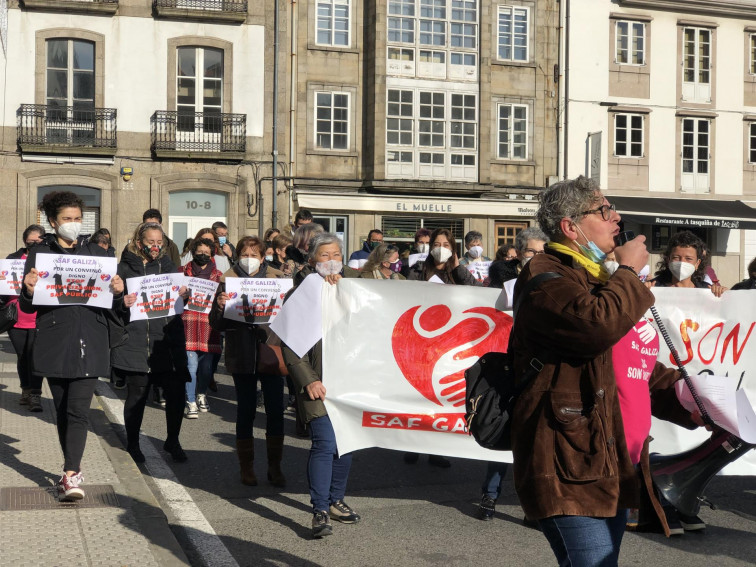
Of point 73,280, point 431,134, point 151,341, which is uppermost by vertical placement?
point 431,134

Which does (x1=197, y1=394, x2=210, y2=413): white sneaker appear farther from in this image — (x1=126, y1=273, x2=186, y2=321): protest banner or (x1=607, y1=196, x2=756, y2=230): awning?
(x1=607, y1=196, x2=756, y2=230): awning

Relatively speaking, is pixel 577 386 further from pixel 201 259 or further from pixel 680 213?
pixel 680 213

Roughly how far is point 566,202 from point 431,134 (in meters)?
27.6

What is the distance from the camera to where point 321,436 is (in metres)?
6.12

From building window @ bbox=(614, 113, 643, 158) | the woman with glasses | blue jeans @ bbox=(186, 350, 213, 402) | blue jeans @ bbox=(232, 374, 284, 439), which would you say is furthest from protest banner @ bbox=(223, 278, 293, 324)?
building window @ bbox=(614, 113, 643, 158)

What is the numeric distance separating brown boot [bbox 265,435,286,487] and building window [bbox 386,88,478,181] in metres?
22.9

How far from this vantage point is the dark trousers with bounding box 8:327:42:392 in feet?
33.2

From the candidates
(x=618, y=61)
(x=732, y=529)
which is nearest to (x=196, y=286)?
(x=732, y=529)

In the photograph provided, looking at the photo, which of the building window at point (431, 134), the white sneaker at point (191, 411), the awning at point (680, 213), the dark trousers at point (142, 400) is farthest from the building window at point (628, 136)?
the dark trousers at point (142, 400)

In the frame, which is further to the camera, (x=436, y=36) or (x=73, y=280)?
(x=436, y=36)

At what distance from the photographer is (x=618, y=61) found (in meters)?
32.0

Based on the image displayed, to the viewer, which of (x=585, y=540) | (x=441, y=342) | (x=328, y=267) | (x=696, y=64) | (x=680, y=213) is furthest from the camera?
(x=696, y=64)

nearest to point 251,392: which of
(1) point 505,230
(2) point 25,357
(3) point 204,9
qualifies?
(2) point 25,357

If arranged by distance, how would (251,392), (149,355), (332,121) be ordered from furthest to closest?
(332,121) → (149,355) → (251,392)
